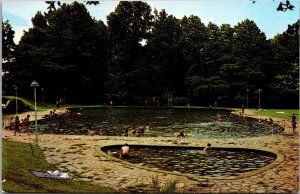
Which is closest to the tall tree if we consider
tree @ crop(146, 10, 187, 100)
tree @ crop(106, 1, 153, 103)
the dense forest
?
the dense forest

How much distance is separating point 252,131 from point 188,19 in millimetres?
31928

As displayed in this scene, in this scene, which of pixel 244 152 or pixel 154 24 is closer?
pixel 244 152

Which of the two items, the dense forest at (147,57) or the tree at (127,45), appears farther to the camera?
the tree at (127,45)

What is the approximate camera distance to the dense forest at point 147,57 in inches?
1780

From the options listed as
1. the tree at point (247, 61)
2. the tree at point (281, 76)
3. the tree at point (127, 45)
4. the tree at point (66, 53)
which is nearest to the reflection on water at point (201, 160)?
the tree at point (281, 76)

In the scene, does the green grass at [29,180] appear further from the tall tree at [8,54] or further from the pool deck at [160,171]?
the tall tree at [8,54]

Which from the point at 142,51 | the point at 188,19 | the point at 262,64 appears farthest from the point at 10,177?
the point at 188,19

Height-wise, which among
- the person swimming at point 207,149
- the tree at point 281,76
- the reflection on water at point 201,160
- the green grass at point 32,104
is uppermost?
the tree at point 281,76

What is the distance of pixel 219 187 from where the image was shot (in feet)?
33.2

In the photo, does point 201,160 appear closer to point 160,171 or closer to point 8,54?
point 160,171

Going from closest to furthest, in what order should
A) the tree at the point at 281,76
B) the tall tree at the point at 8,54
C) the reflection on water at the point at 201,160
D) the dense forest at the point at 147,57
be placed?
the reflection on water at the point at 201,160 → the tree at the point at 281,76 → the tall tree at the point at 8,54 → the dense forest at the point at 147,57

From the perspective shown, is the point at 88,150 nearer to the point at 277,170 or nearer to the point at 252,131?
the point at 277,170

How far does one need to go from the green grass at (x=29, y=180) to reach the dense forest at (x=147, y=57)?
1232 inches

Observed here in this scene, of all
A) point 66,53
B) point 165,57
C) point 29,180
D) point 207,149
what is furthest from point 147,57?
point 29,180
